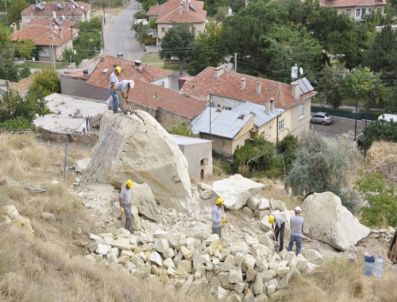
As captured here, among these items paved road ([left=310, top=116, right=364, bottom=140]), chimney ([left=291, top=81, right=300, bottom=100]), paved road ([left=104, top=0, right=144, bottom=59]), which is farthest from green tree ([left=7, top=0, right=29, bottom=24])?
chimney ([left=291, top=81, right=300, bottom=100])

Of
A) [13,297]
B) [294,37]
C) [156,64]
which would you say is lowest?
[156,64]

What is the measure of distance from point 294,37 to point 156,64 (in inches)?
539

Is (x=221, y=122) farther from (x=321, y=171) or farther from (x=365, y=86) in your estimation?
(x=365, y=86)

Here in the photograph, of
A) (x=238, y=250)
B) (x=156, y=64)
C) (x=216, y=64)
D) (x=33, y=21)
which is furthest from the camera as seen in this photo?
(x=33, y=21)

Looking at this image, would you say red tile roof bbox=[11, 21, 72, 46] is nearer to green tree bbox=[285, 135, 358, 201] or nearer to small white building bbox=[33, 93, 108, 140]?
small white building bbox=[33, 93, 108, 140]

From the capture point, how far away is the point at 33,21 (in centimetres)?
5853

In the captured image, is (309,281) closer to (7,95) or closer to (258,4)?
(7,95)

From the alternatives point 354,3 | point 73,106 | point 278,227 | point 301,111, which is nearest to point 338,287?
point 278,227

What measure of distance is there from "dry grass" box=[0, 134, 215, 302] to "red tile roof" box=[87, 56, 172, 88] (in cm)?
2034

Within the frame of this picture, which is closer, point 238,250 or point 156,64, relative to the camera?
point 238,250

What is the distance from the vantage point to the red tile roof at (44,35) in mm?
52031

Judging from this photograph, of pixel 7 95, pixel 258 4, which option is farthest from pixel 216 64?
pixel 7 95

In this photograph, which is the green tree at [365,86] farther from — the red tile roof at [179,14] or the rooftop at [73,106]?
the red tile roof at [179,14]

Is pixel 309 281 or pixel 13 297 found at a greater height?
pixel 13 297
